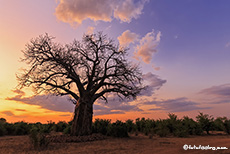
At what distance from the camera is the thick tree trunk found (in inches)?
487

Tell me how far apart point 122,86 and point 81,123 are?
14.9ft

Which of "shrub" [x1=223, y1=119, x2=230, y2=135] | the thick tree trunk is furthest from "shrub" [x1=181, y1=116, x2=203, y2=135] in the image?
the thick tree trunk

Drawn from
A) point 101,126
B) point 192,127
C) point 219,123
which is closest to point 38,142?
point 101,126

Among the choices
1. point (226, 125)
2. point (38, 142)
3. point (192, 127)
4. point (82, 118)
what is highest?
point (82, 118)

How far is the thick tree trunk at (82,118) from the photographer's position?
487 inches

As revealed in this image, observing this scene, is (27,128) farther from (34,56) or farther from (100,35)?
(100,35)

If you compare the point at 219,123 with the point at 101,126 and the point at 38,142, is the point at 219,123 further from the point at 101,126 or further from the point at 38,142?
the point at 38,142

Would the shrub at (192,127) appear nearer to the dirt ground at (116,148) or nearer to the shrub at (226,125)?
the shrub at (226,125)

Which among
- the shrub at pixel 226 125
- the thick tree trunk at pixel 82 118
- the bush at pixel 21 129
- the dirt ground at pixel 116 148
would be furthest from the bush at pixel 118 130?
the shrub at pixel 226 125

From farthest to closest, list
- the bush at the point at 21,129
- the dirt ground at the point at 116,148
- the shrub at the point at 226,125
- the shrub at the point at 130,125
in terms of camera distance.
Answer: the shrub at the point at 130,125, the bush at the point at 21,129, the shrub at the point at 226,125, the dirt ground at the point at 116,148

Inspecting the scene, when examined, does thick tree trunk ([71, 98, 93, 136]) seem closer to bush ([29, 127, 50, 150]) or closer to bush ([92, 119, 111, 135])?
bush ([92, 119, 111, 135])

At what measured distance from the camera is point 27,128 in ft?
56.9

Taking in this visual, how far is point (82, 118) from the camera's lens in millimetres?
12547

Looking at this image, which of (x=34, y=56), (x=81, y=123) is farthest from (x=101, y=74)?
(x=34, y=56)
